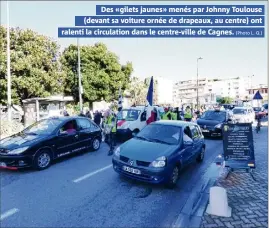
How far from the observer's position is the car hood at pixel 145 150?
589 cm

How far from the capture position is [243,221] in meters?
4.29

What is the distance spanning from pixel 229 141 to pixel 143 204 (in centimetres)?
324

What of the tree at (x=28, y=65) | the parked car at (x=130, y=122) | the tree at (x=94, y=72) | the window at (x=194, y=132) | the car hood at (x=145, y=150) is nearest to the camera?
the car hood at (x=145, y=150)

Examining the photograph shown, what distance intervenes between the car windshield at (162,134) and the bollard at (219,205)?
2.10 m

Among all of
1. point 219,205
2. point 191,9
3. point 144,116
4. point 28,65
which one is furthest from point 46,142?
point 28,65

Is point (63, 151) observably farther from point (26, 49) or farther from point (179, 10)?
point (26, 49)

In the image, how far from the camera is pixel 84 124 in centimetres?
955

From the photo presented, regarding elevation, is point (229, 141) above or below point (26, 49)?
below

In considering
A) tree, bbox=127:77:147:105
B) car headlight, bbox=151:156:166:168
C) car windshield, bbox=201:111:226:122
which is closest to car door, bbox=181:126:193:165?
car headlight, bbox=151:156:166:168

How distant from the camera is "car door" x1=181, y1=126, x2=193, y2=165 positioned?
6.68 metres

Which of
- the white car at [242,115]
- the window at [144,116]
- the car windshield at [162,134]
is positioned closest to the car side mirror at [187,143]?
the car windshield at [162,134]

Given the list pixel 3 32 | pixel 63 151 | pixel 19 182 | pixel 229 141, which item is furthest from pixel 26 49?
pixel 229 141

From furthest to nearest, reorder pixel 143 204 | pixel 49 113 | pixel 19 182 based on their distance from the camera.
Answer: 1. pixel 49 113
2. pixel 19 182
3. pixel 143 204

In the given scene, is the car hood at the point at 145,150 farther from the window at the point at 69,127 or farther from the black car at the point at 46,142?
the window at the point at 69,127
